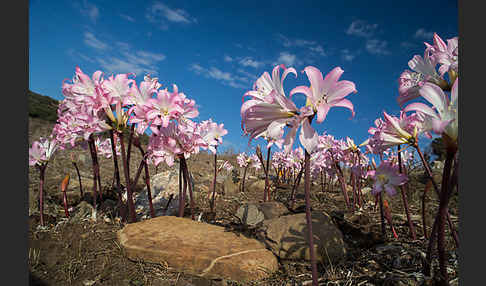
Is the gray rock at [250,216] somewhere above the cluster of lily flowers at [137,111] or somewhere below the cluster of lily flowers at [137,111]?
below

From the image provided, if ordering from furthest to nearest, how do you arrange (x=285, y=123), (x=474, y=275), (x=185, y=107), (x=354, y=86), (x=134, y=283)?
(x=185, y=107)
(x=134, y=283)
(x=285, y=123)
(x=354, y=86)
(x=474, y=275)

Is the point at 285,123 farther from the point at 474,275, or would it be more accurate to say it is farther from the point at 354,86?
the point at 474,275

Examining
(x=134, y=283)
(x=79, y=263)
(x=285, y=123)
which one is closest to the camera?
(x=285, y=123)

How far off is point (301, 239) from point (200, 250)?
37.5 inches

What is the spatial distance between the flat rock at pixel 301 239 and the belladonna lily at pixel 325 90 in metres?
1.42

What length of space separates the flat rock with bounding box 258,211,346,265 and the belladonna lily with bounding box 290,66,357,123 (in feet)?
4.65

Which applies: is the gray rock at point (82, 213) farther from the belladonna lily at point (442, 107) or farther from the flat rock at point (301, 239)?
the belladonna lily at point (442, 107)

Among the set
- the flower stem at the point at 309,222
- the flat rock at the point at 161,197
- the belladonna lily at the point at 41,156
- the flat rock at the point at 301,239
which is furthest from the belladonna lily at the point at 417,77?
the belladonna lily at the point at 41,156

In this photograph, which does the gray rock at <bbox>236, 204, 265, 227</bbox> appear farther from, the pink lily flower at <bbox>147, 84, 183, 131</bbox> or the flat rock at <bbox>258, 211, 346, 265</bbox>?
the pink lily flower at <bbox>147, 84, 183, 131</bbox>

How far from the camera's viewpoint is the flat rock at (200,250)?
2.17m

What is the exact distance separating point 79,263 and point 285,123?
88.3 inches

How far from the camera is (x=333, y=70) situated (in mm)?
1478

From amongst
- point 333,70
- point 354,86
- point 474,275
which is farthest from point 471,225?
point 333,70

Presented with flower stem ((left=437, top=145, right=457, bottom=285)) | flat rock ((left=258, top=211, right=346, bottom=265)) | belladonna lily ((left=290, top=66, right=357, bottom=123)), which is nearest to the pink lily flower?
belladonna lily ((left=290, top=66, right=357, bottom=123))
